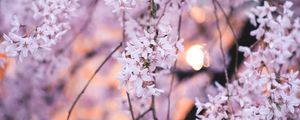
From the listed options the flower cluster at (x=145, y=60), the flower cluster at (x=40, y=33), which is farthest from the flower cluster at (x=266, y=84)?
the flower cluster at (x=40, y=33)

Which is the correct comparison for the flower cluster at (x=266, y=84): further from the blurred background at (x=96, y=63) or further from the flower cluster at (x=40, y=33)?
the flower cluster at (x=40, y=33)

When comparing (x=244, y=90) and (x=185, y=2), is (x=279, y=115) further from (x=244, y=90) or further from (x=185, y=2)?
(x=185, y=2)

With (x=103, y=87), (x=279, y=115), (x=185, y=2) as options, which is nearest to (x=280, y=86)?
(x=279, y=115)

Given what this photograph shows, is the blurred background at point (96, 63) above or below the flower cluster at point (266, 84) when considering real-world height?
below

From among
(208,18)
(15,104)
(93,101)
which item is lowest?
(93,101)

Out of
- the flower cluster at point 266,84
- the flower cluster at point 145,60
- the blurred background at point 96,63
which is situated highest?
the flower cluster at point 145,60

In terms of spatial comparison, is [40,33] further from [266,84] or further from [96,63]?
[96,63]
